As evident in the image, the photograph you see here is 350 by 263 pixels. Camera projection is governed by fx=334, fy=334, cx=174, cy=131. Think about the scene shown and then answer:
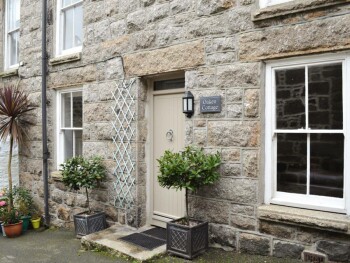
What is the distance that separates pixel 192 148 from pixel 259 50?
1.49 meters

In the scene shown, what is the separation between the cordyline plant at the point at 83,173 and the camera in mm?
5406

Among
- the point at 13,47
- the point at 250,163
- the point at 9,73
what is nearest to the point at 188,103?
the point at 250,163

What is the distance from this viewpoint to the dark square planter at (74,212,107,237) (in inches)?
212

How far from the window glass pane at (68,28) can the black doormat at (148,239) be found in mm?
3923

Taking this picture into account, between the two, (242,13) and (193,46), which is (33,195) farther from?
(242,13)

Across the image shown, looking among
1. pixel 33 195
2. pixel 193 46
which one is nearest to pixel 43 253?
pixel 33 195

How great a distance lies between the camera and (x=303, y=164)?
3934 mm

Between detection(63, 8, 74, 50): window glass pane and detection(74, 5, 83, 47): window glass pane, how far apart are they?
0.46 ft

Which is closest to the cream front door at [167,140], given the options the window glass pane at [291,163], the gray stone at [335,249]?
the window glass pane at [291,163]

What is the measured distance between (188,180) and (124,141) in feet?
5.67

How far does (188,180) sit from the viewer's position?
13.4ft

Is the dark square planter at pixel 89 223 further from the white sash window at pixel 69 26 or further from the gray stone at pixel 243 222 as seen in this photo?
the white sash window at pixel 69 26

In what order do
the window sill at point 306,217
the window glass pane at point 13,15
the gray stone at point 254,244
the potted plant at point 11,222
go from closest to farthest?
the window sill at point 306,217 < the gray stone at point 254,244 < the potted plant at point 11,222 < the window glass pane at point 13,15

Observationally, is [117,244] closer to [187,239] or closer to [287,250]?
[187,239]
